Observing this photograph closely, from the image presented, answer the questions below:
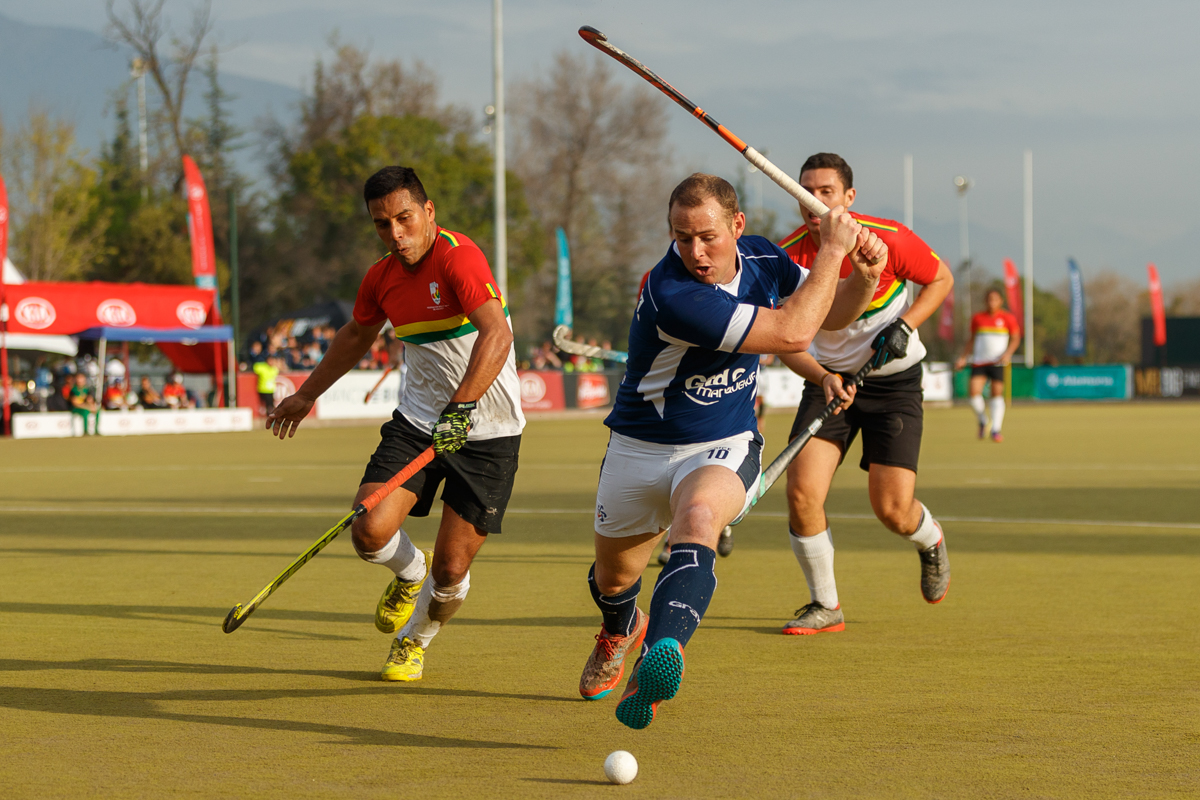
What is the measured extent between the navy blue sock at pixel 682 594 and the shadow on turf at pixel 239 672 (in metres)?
1.15

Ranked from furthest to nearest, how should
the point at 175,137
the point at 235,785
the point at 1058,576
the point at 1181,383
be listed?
the point at 175,137, the point at 1181,383, the point at 1058,576, the point at 235,785

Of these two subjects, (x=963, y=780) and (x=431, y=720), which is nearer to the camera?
(x=963, y=780)

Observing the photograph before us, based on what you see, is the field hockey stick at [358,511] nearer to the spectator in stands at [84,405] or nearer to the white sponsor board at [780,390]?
the spectator in stands at [84,405]

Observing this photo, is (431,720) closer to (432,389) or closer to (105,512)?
(432,389)

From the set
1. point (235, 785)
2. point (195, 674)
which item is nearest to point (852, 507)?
point (195, 674)

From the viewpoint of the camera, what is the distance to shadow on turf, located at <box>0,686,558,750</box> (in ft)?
14.9

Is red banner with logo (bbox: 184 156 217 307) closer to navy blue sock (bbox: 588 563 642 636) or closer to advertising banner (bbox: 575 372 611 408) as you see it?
advertising banner (bbox: 575 372 611 408)

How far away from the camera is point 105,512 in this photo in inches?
491

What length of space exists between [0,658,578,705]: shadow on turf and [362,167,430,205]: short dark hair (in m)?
2.01

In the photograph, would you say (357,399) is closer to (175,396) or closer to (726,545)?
(175,396)

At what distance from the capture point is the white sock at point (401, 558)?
5.69 meters

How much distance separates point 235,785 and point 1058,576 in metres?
5.81

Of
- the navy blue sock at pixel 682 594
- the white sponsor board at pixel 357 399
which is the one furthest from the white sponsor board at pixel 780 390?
the navy blue sock at pixel 682 594

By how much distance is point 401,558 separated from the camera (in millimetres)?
5824
